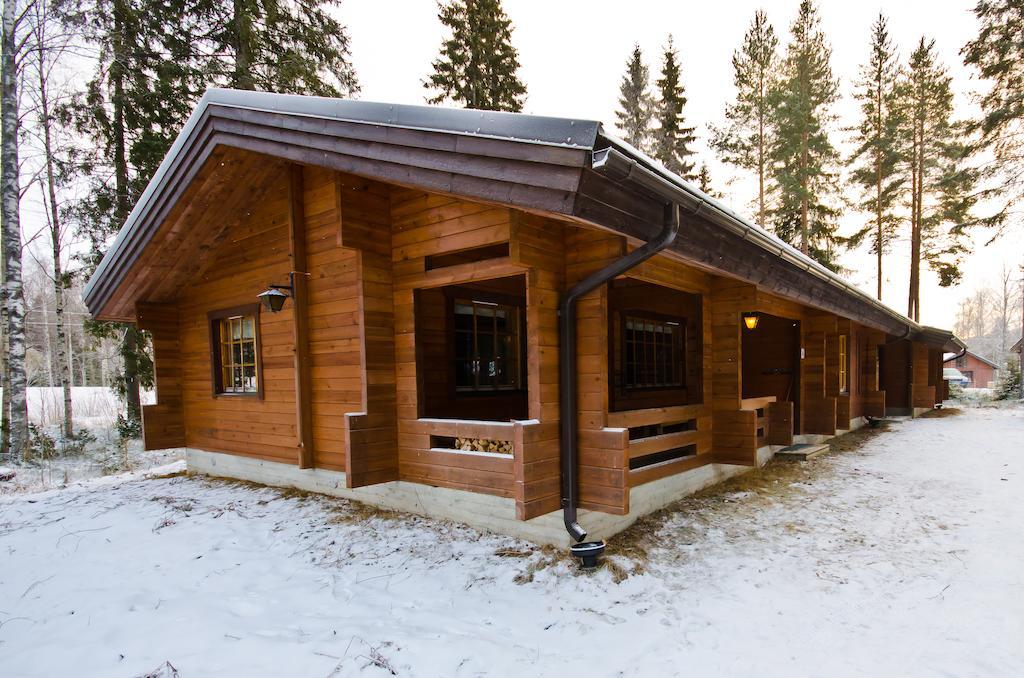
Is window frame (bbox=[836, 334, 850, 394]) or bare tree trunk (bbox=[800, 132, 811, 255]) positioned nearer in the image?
window frame (bbox=[836, 334, 850, 394])

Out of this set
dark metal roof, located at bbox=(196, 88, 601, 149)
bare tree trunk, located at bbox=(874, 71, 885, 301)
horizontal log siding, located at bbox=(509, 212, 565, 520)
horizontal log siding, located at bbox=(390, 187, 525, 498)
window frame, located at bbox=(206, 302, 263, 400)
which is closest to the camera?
dark metal roof, located at bbox=(196, 88, 601, 149)

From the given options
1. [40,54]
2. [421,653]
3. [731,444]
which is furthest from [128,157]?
[731,444]

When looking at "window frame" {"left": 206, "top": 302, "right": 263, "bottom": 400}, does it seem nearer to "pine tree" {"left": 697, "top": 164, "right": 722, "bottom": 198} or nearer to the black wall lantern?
the black wall lantern

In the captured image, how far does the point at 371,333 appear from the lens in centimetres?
447

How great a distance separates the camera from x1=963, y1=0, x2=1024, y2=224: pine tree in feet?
38.1

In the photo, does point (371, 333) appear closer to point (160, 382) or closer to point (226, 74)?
point (160, 382)

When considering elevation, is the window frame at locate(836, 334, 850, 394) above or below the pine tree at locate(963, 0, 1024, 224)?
below

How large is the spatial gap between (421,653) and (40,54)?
42.0 feet

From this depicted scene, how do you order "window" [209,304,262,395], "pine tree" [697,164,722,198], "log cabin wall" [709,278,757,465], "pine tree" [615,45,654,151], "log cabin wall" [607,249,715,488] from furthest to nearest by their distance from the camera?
"pine tree" [615,45,654,151] < "pine tree" [697,164,722,198] < "window" [209,304,262,395] < "log cabin wall" [709,278,757,465] < "log cabin wall" [607,249,715,488]

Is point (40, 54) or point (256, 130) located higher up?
point (40, 54)

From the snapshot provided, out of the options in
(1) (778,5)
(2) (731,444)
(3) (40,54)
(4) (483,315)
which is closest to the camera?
(2) (731,444)

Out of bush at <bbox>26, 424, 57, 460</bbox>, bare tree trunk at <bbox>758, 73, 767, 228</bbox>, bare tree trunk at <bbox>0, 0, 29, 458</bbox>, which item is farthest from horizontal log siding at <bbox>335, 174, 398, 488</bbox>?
bare tree trunk at <bbox>758, 73, 767, 228</bbox>

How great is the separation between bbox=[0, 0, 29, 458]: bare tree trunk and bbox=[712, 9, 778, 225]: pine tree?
57.9 feet

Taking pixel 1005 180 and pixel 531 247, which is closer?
pixel 531 247
